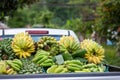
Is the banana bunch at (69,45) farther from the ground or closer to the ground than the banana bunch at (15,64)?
farther from the ground

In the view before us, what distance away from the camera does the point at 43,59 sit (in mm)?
5230

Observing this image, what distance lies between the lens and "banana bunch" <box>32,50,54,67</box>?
520cm

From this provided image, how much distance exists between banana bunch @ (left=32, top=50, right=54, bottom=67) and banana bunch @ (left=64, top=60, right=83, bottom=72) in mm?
213

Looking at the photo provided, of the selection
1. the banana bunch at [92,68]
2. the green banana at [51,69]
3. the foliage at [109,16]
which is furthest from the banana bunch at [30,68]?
the foliage at [109,16]

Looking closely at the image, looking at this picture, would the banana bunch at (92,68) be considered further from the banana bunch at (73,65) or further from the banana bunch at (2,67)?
the banana bunch at (2,67)

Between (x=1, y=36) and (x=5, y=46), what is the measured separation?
1.71 metres

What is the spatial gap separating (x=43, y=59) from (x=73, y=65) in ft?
1.36

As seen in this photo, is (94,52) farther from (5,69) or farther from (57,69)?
(5,69)

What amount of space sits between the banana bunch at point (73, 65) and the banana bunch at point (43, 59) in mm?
213

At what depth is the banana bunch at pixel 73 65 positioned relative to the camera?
5043 millimetres

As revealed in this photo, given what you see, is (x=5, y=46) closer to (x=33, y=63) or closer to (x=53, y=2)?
(x=33, y=63)

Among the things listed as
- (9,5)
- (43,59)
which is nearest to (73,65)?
(43,59)

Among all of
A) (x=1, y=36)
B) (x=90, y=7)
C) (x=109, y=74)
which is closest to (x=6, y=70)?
(x=109, y=74)

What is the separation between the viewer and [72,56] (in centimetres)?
559
